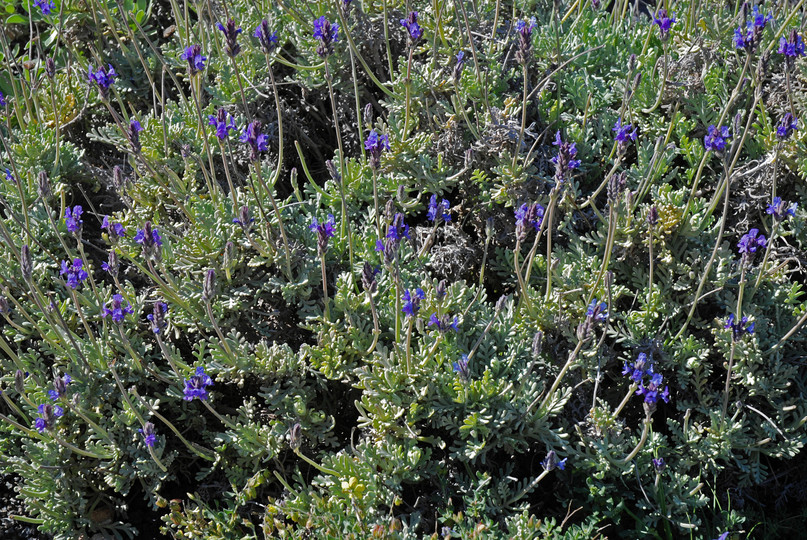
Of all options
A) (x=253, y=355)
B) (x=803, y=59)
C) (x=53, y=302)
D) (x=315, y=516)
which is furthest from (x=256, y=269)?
(x=803, y=59)

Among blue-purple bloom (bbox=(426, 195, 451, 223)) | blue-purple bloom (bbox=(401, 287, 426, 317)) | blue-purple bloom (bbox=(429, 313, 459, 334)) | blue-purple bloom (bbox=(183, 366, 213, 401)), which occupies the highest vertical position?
blue-purple bloom (bbox=(426, 195, 451, 223))

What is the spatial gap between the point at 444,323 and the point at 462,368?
0.16 m

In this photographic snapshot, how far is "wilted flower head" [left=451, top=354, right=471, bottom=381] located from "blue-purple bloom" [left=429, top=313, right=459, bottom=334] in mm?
107

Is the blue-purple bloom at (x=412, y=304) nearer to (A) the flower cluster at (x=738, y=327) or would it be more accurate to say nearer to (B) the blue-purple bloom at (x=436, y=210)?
(B) the blue-purple bloom at (x=436, y=210)

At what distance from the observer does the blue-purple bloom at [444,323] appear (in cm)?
246

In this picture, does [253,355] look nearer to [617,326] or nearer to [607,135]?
[617,326]

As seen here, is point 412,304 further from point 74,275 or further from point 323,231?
point 74,275

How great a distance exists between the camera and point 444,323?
8.07 ft

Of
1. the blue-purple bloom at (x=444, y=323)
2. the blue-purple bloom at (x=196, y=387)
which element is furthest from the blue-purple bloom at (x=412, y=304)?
the blue-purple bloom at (x=196, y=387)

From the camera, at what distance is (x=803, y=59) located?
3229 mm

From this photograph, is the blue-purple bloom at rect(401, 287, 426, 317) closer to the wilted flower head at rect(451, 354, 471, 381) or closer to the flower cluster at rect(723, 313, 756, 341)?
the wilted flower head at rect(451, 354, 471, 381)

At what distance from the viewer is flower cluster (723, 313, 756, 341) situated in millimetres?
2379

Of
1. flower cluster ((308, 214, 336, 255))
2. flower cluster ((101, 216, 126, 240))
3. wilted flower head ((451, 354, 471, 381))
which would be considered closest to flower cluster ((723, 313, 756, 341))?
wilted flower head ((451, 354, 471, 381))

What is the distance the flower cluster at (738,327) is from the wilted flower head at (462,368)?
843 millimetres
